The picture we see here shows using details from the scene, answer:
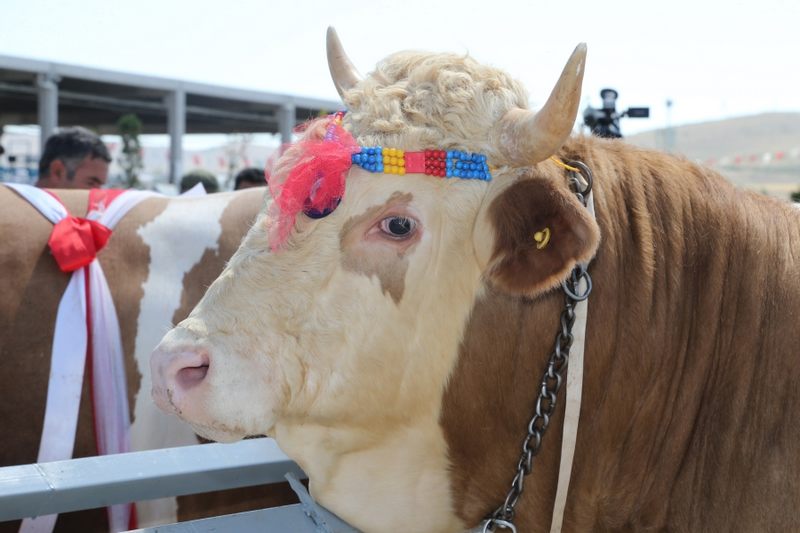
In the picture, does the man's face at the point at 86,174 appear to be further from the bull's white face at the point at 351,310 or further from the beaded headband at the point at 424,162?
the beaded headband at the point at 424,162

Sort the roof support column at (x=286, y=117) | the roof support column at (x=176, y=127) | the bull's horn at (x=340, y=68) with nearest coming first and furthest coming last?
the bull's horn at (x=340, y=68), the roof support column at (x=176, y=127), the roof support column at (x=286, y=117)

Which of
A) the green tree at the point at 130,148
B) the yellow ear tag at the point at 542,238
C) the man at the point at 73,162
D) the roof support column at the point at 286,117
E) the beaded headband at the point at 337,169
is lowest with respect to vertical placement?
the yellow ear tag at the point at 542,238

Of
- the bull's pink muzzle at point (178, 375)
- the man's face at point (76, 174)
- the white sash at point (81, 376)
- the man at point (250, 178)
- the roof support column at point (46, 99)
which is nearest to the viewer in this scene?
the bull's pink muzzle at point (178, 375)

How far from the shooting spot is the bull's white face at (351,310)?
1.99m

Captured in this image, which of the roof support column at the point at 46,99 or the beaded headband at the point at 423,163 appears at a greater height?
the roof support column at the point at 46,99

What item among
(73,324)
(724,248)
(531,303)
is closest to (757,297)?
(724,248)

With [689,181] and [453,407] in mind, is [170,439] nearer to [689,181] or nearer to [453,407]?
[453,407]

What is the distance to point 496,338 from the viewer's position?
2102 mm

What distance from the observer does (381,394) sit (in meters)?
2.10

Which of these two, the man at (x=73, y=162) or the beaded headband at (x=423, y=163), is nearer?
the beaded headband at (x=423, y=163)

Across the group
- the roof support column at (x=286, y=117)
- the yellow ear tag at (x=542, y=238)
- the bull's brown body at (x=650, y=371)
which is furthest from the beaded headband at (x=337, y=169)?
the roof support column at (x=286, y=117)

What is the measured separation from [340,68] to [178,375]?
1.20m

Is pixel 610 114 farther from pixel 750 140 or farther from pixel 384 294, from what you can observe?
pixel 750 140

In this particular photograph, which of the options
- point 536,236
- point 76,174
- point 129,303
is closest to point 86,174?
point 76,174
